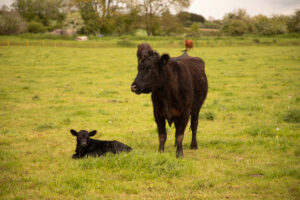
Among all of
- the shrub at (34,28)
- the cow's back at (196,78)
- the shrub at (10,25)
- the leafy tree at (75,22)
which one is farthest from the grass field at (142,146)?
the shrub at (34,28)

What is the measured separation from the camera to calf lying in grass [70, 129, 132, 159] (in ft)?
21.7

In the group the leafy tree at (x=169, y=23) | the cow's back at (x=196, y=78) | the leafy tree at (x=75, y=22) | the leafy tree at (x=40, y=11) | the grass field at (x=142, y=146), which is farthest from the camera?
the leafy tree at (x=40, y=11)

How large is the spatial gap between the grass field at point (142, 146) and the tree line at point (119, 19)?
5518 cm

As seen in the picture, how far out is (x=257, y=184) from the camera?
5328 mm

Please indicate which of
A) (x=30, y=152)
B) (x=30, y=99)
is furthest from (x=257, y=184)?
(x=30, y=99)

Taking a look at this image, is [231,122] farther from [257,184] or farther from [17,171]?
[17,171]

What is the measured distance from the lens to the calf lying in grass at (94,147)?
6617 mm

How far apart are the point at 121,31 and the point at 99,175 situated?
75258 mm

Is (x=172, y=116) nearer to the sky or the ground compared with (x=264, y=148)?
nearer to the sky

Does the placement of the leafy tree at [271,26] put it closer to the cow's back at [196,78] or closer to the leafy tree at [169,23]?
the leafy tree at [169,23]

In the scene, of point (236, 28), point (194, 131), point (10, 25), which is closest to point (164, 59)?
point (194, 131)

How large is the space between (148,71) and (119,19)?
7555 cm

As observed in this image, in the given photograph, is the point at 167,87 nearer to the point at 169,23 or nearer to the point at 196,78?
the point at 196,78

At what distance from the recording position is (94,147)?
6.83 m
